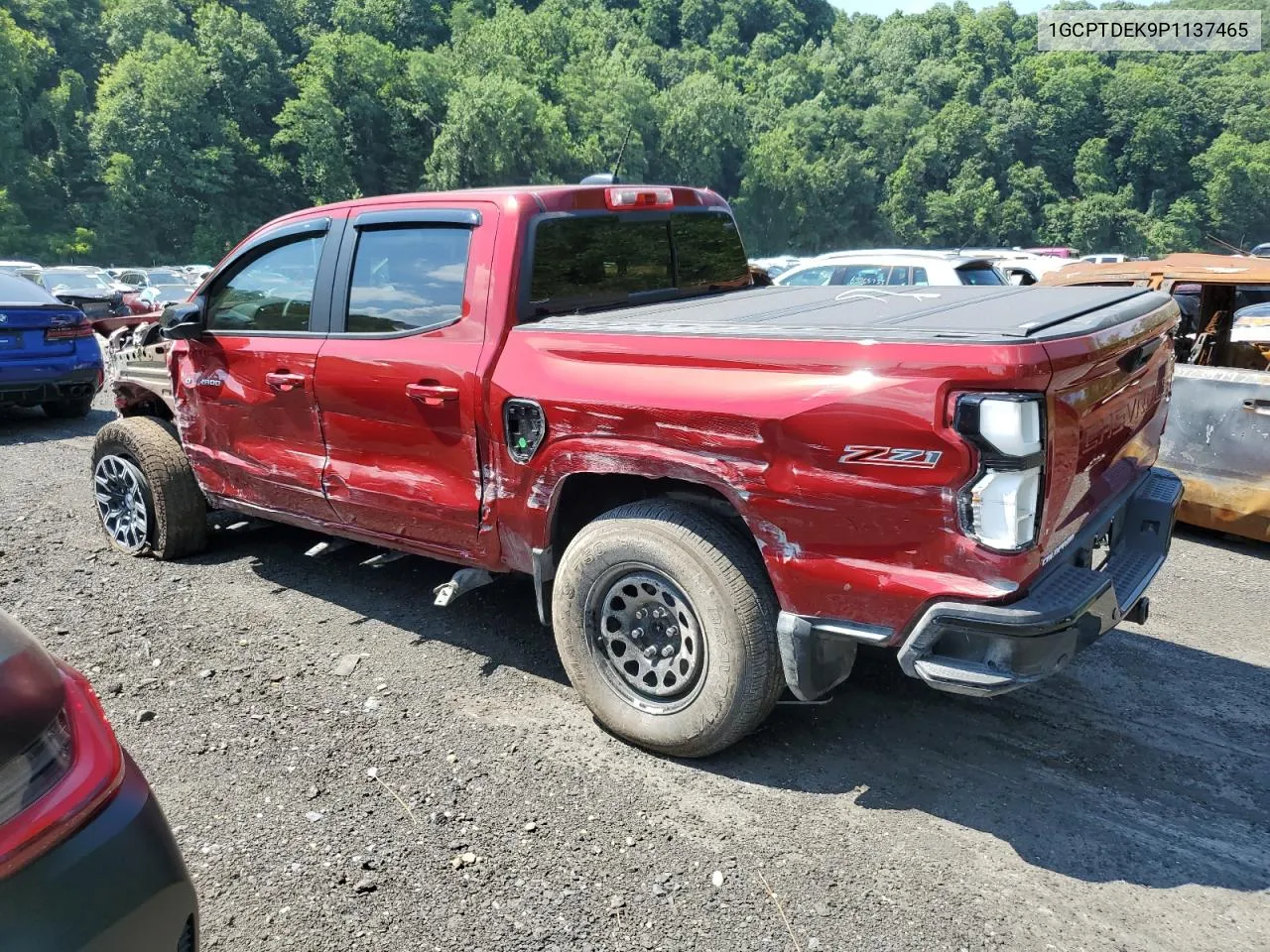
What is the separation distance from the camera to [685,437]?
9.66 ft

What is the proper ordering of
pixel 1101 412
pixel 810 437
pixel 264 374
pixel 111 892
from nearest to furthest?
pixel 111 892 → pixel 810 437 → pixel 1101 412 → pixel 264 374

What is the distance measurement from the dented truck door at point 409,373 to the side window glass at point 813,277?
758cm

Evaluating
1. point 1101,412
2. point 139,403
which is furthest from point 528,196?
point 139,403

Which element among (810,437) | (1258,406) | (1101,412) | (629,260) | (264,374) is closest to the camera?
(810,437)

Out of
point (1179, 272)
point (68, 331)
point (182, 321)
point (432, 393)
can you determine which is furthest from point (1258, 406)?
point (68, 331)

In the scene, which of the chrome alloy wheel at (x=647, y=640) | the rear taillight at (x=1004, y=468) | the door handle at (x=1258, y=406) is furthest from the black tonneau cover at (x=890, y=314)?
the door handle at (x=1258, y=406)

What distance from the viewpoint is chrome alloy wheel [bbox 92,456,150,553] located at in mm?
5266

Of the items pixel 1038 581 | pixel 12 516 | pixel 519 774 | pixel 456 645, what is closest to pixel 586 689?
pixel 519 774

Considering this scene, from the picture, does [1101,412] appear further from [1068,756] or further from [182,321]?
[182,321]

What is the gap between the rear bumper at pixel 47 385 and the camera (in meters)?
8.59

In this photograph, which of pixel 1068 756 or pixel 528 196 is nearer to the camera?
pixel 1068 756

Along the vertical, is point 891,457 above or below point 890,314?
below

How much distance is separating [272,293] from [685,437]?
2.52 m

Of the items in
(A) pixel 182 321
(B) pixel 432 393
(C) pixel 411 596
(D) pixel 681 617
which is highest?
(A) pixel 182 321
